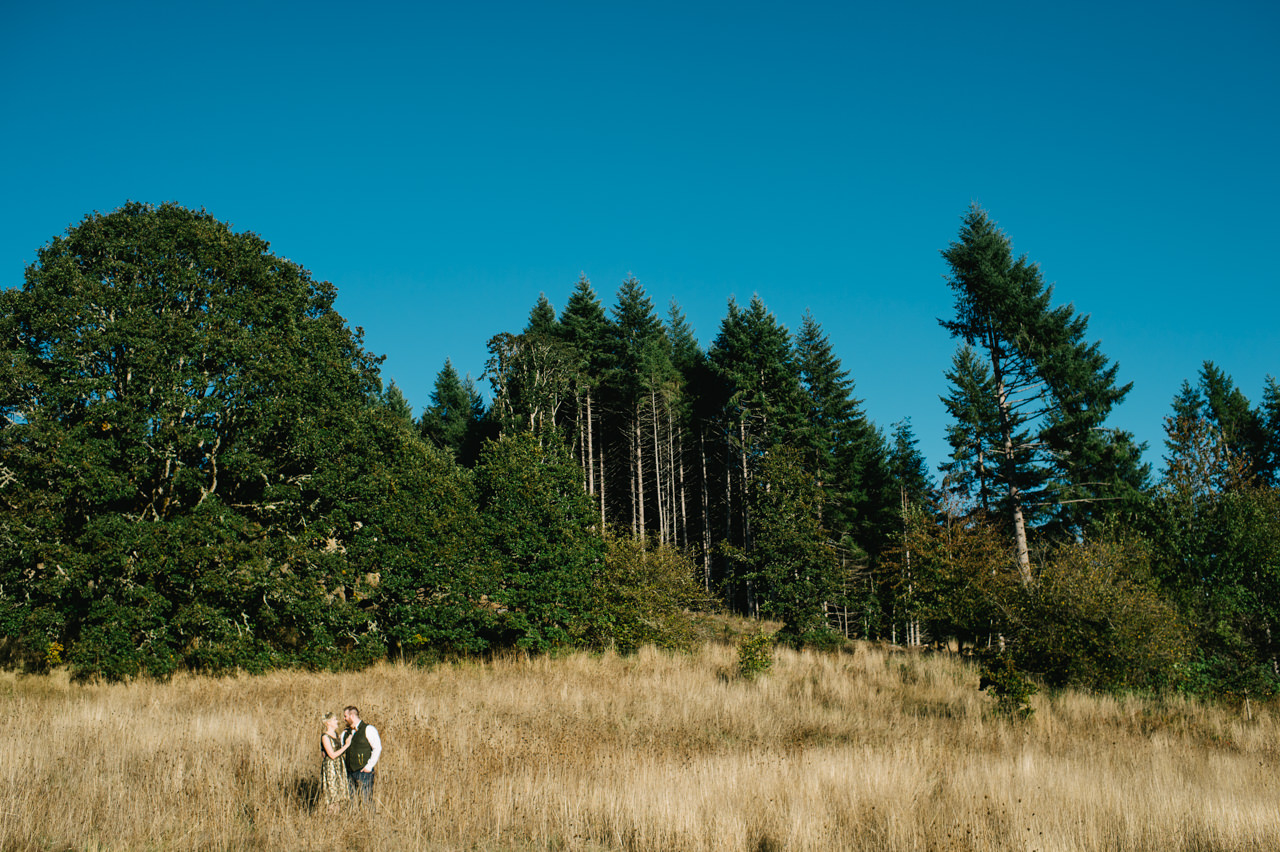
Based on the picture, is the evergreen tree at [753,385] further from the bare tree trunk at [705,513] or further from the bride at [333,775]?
the bride at [333,775]

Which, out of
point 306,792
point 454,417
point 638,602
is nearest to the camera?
point 306,792

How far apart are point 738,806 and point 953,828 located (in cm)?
208

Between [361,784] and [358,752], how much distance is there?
0.31m

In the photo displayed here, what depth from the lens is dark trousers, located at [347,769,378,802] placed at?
7.09m

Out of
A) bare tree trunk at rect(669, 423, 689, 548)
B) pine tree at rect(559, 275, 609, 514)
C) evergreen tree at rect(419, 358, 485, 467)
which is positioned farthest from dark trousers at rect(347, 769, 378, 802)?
evergreen tree at rect(419, 358, 485, 467)

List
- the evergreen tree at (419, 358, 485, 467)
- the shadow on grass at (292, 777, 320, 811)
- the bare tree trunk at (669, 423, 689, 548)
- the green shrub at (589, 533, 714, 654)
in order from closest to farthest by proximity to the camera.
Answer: the shadow on grass at (292, 777, 320, 811) → the green shrub at (589, 533, 714, 654) → the bare tree trunk at (669, 423, 689, 548) → the evergreen tree at (419, 358, 485, 467)

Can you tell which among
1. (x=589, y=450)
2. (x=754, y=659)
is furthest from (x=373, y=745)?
(x=589, y=450)

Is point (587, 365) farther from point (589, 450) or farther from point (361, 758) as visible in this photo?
point (361, 758)

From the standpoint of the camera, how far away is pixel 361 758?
284 inches

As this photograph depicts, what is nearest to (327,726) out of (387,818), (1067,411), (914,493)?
(387,818)

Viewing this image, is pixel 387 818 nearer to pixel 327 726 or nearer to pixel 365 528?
pixel 327 726

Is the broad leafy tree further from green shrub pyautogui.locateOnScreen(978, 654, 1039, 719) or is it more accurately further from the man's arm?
green shrub pyautogui.locateOnScreen(978, 654, 1039, 719)

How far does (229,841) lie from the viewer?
645 centimetres

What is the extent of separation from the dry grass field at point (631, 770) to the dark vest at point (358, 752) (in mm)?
450
